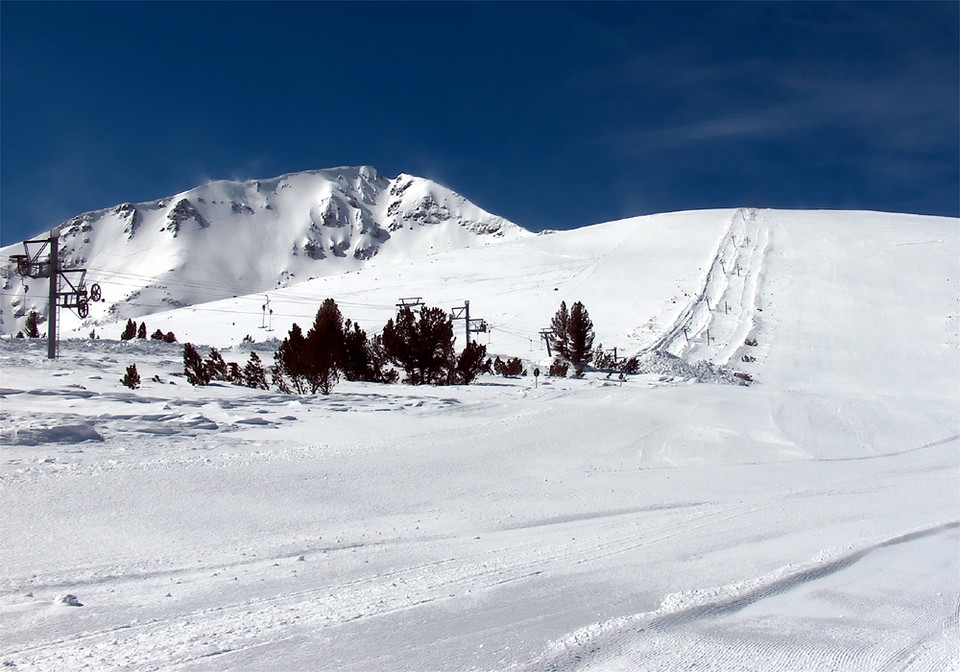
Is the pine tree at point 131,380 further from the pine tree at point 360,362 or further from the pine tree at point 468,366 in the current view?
the pine tree at point 468,366

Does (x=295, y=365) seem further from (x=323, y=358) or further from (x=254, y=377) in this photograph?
(x=254, y=377)

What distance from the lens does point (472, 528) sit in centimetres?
544

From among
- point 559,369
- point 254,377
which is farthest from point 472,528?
point 559,369

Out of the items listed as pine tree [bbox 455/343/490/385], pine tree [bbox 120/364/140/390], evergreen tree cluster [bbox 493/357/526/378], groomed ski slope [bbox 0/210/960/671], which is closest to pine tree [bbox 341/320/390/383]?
pine tree [bbox 455/343/490/385]

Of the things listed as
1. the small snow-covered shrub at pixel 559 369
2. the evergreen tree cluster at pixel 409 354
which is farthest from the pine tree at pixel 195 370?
the small snow-covered shrub at pixel 559 369

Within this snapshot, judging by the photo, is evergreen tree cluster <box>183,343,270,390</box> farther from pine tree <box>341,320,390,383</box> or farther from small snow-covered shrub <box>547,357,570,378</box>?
small snow-covered shrub <box>547,357,570,378</box>

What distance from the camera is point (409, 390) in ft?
44.4

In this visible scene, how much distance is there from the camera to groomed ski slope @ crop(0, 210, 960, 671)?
3.46 m

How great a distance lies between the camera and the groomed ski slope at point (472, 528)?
3.46 meters

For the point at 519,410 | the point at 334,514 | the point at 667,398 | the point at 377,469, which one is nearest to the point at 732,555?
the point at 334,514

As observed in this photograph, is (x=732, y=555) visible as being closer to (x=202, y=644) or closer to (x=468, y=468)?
(x=468, y=468)

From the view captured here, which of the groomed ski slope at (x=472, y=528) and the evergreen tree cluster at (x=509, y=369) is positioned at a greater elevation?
the evergreen tree cluster at (x=509, y=369)

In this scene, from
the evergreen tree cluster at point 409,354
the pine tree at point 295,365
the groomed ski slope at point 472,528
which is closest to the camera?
the groomed ski slope at point 472,528

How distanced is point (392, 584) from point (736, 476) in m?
5.38
